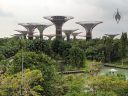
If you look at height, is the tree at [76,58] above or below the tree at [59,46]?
below

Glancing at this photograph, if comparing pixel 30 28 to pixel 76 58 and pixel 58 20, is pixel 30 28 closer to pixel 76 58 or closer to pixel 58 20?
pixel 58 20

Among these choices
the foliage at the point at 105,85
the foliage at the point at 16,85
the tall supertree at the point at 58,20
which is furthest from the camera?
the tall supertree at the point at 58,20

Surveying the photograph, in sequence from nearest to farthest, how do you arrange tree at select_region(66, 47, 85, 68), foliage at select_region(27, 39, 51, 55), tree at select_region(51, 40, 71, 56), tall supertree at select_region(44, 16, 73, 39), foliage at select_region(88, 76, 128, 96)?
1. foliage at select_region(88, 76, 128, 96)
2. tree at select_region(66, 47, 85, 68)
3. foliage at select_region(27, 39, 51, 55)
4. tree at select_region(51, 40, 71, 56)
5. tall supertree at select_region(44, 16, 73, 39)

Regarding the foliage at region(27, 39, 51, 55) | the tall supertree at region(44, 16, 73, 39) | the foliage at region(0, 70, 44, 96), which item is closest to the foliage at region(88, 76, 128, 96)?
the foliage at region(0, 70, 44, 96)

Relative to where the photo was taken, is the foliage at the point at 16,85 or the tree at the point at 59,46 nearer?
the foliage at the point at 16,85

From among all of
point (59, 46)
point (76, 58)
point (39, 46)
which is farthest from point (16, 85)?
point (59, 46)

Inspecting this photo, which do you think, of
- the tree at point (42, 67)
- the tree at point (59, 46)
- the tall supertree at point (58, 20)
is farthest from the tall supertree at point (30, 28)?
the tree at point (42, 67)

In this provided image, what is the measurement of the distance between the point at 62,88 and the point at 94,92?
185 inches

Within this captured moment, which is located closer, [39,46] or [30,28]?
[39,46]

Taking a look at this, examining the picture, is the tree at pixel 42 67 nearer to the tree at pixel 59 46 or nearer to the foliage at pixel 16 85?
the foliage at pixel 16 85

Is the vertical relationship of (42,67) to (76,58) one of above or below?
above

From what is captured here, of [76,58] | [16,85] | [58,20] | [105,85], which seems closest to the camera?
[16,85]

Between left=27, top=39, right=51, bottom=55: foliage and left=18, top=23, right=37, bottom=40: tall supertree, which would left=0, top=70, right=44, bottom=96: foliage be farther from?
left=18, top=23, right=37, bottom=40: tall supertree

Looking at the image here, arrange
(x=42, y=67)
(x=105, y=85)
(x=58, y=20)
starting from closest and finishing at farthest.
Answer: (x=105, y=85) → (x=42, y=67) → (x=58, y=20)
